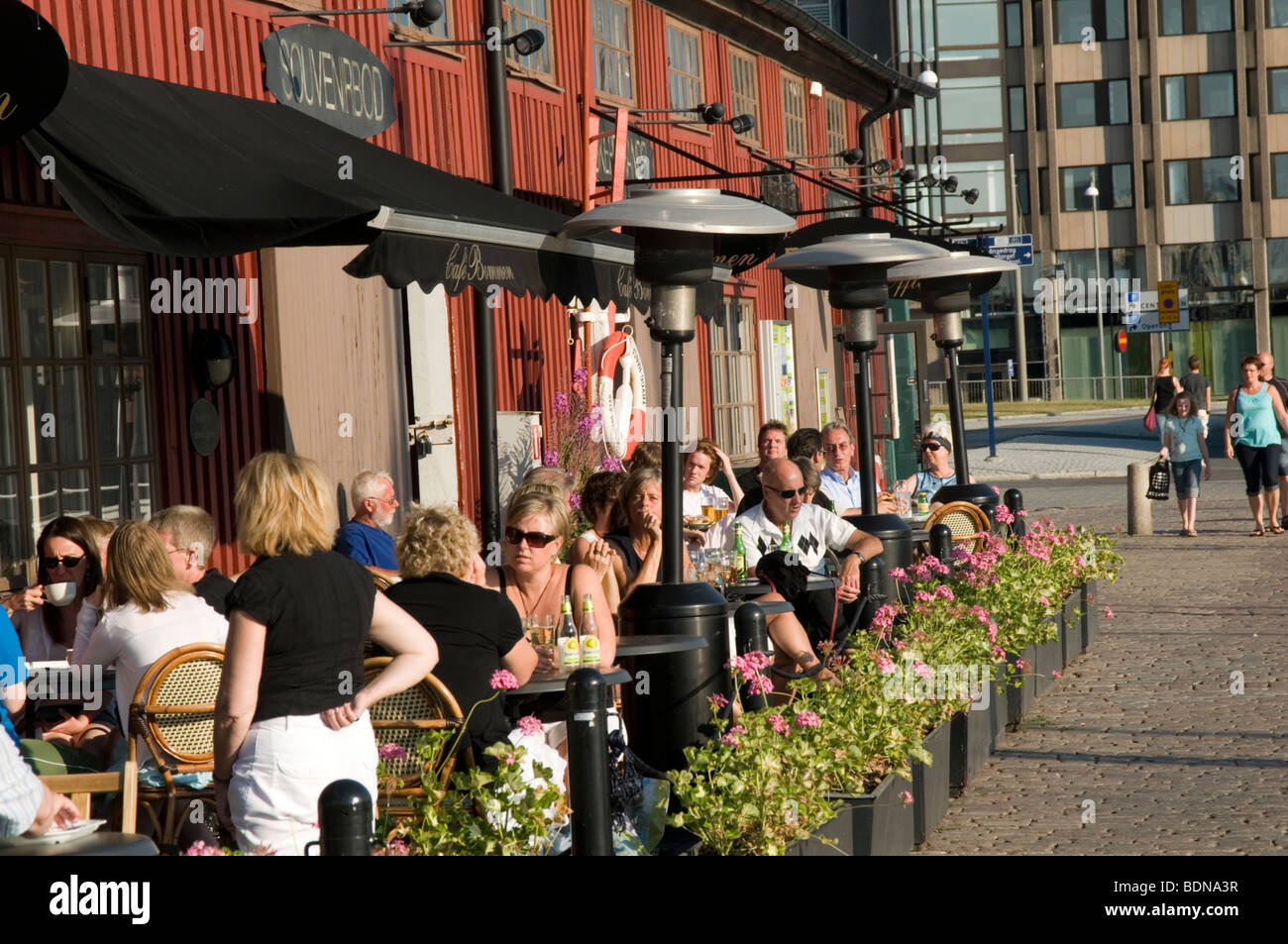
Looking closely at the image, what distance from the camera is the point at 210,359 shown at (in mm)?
9188

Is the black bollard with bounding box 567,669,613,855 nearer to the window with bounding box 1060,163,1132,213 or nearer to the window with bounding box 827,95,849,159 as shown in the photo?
the window with bounding box 827,95,849,159

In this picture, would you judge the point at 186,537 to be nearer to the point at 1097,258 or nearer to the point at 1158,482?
the point at 1158,482

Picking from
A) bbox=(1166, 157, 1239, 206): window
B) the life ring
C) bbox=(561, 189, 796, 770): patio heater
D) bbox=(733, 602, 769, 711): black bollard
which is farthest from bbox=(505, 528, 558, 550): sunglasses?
bbox=(1166, 157, 1239, 206): window

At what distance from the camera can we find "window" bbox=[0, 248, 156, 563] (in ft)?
26.2

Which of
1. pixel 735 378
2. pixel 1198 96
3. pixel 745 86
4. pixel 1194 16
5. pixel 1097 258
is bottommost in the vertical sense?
pixel 735 378

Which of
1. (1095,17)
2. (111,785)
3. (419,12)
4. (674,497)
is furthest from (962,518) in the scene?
(1095,17)

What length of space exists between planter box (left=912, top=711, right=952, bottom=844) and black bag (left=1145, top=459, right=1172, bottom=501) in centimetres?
1228

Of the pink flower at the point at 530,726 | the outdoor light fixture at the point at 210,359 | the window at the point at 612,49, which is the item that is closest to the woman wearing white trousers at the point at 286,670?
the pink flower at the point at 530,726

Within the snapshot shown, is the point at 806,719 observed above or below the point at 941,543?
below

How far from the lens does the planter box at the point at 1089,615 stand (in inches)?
444

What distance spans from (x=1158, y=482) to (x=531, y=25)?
8.81 metres

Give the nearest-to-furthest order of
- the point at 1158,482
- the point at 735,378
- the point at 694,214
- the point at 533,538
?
the point at 533,538, the point at 694,214, the point at 1158,482, the point at 735,378
